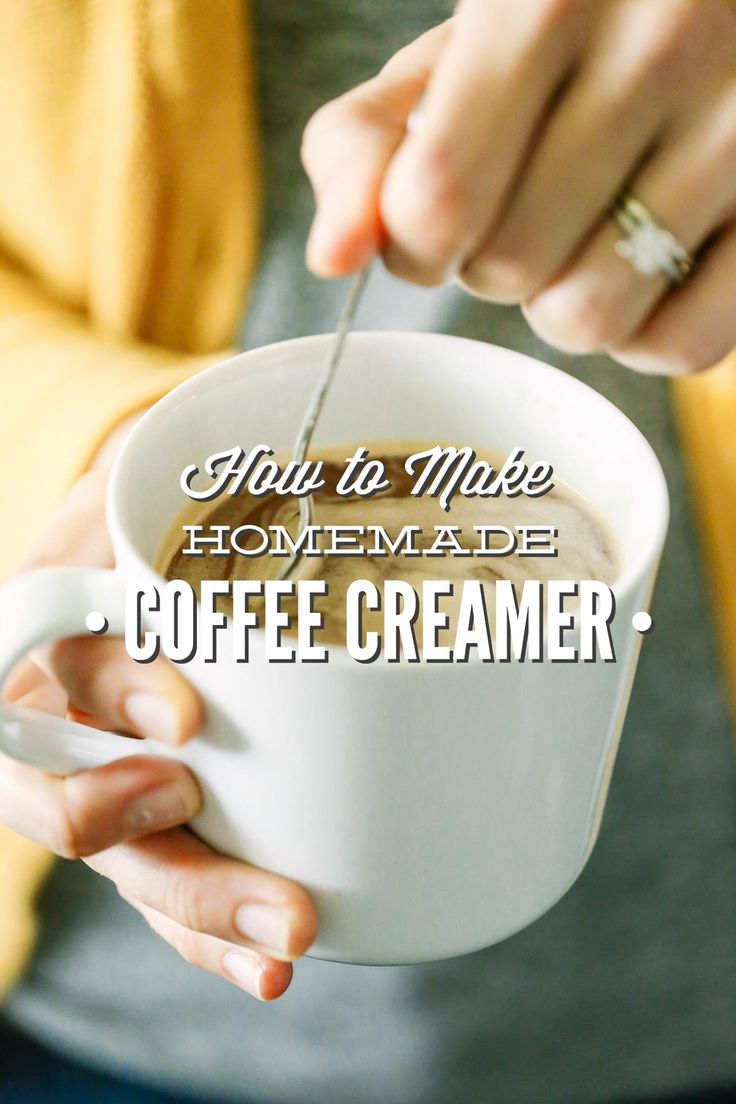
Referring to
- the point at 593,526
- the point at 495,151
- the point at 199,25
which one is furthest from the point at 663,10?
the point at 199,25

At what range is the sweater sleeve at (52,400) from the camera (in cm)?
67

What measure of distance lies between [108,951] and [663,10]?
0.70m

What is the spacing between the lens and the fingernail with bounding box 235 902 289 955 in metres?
0.41

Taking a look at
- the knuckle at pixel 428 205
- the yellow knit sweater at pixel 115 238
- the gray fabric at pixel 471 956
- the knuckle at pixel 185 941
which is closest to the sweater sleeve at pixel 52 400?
the yellow knit sweater at pixel 115 238

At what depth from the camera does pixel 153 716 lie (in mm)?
378

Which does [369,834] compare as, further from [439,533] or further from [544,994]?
[544,994]

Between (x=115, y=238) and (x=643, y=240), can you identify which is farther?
(x=115, y=238)

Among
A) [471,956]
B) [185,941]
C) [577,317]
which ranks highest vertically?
[577,317]

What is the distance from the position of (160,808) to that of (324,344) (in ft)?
0.68

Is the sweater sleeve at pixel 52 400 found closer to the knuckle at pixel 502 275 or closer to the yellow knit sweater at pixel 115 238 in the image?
the yellow knit sweater at pixel 115 238

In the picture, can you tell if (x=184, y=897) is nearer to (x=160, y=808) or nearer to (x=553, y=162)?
(x=160, y=808)

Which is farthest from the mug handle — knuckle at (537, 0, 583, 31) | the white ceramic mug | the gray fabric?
the gray fabric

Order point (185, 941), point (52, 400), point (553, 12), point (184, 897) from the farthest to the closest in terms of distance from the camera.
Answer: point (52, 400), point (185, 941), point (184, 897), point (553, 12)

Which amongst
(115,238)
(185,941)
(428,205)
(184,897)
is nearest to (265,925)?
(184,897)
